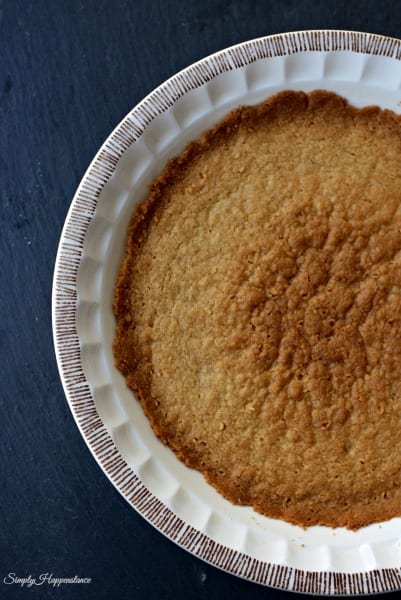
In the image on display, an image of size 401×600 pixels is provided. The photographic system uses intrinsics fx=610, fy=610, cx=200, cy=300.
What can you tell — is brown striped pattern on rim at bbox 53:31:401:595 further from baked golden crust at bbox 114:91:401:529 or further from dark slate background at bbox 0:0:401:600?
dark slate background at bbox 0:0:401:600

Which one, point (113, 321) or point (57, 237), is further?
point (57, 237)

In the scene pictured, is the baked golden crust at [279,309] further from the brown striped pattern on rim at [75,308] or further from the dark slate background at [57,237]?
the dark slate background at [57,237]

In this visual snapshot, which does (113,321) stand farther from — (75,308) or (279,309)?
(279,309)

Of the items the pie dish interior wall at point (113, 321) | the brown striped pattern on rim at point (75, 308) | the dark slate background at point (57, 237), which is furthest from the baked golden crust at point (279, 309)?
the dark slate background at point (57, 237)

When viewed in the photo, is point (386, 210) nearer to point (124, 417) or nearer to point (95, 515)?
point (124, 417)

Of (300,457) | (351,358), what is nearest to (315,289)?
(351,358)

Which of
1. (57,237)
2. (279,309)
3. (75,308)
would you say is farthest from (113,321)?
(279,309)
